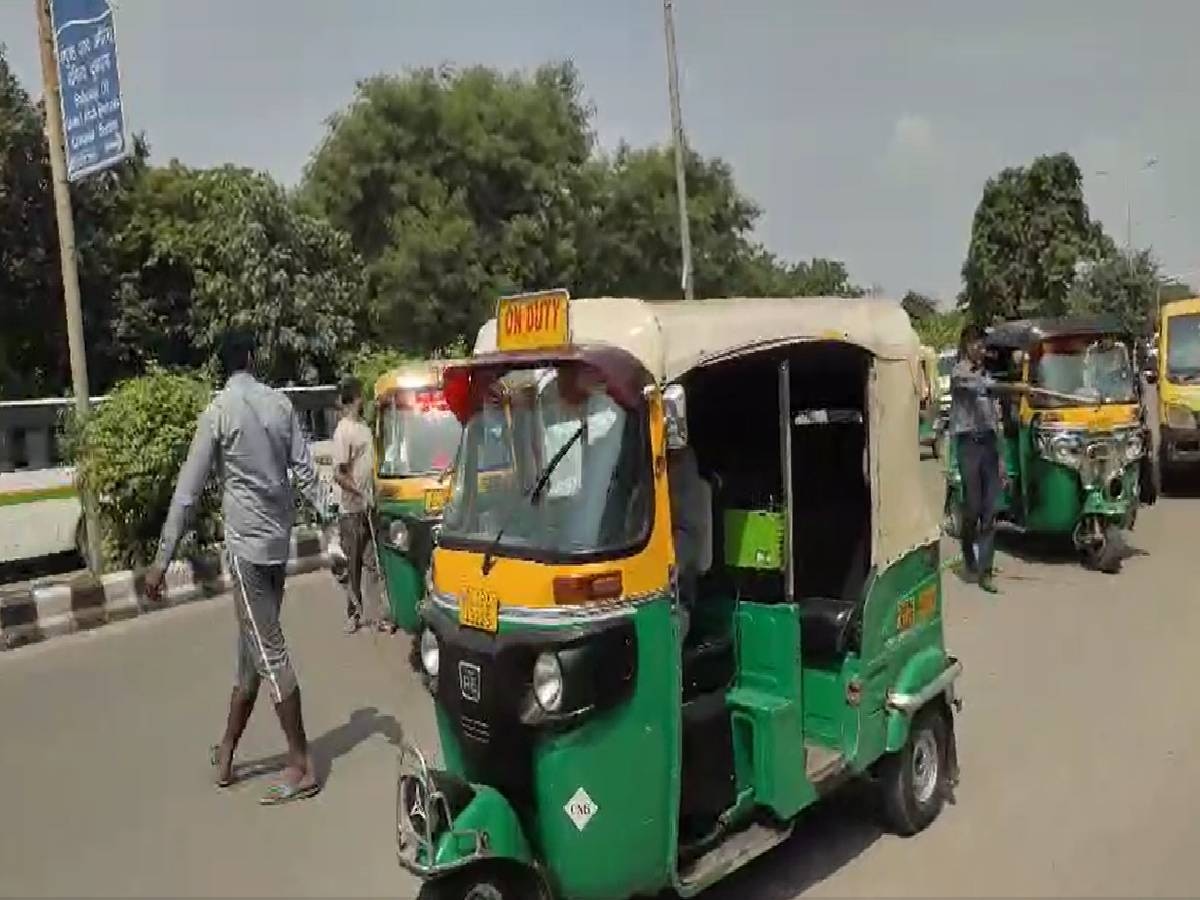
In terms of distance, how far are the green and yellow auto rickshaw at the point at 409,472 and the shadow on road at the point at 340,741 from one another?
0.87 meters

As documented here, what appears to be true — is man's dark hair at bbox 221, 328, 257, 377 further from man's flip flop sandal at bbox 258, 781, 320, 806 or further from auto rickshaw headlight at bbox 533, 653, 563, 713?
auto rickshaw headlight at bbox 533, 653, 563, 713

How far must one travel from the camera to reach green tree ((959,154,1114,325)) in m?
48.5

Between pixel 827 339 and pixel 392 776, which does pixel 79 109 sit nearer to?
pixel 392 776

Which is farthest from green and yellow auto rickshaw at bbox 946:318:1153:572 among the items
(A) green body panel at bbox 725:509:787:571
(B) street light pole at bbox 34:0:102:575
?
(B) street light pole at bbox 34:0:102:575

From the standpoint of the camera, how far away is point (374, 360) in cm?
1695

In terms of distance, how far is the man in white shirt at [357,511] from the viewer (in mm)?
8273

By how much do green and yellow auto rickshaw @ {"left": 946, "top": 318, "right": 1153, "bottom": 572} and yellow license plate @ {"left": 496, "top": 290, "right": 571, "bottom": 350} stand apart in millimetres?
6400

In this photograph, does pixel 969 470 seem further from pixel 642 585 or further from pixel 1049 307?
pixel 1049 307

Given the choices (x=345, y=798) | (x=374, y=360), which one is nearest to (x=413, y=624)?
(x=345, y=798)

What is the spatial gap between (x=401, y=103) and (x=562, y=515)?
25556 millimetres

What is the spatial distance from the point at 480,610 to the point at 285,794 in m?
2.25

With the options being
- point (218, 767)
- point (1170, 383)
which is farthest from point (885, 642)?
point (1170, 383)

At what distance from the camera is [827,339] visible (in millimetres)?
4379

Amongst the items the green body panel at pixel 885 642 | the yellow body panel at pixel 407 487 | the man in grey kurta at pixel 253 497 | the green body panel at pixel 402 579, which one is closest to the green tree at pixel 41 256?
the yellow body panel at pixel 407 487
